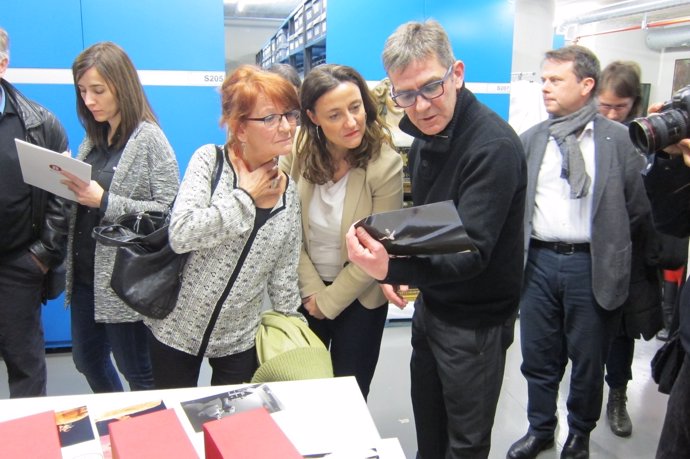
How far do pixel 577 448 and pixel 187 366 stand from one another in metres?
1.64

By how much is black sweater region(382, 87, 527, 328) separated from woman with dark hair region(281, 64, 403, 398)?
20 centimetres

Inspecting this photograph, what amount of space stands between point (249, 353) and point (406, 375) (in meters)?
1.62

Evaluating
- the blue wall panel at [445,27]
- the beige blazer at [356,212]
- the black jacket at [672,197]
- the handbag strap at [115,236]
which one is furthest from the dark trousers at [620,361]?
the handbag strap at [115,236]

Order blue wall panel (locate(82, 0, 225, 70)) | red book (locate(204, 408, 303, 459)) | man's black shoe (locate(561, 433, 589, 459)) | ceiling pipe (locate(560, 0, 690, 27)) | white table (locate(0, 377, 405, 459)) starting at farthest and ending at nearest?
ceiling pipe (locate(560, 0, 690, 27)) < blue wall panel (locate(82, 0, 225, 70)) < man's black shoe (locate(561, 433, 589, 459)) < white table (locate(0, 377, 405, 459)) < red book (locate(204, 408, 303, 459))

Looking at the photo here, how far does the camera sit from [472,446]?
1.47 meters

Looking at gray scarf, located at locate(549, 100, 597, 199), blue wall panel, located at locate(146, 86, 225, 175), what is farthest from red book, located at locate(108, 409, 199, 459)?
blue wall panel, located at locate(146, 86, 225, 175)

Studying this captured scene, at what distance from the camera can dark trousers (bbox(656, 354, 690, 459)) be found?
1.24 metres

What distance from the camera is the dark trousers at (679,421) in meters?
1.24

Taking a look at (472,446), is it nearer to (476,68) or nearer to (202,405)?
(202,405)

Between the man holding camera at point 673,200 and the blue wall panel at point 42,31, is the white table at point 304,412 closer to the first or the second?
the man holding camera at point 673,200

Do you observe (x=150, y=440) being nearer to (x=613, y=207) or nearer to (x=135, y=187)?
(x=135, y=187)

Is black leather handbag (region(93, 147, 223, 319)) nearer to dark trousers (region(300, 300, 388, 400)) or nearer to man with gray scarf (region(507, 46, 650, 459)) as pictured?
dark trousers (region(300, 300, 388, 400))

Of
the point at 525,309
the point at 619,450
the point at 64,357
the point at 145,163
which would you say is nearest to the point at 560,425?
the point at 619,450

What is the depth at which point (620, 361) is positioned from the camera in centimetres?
243
